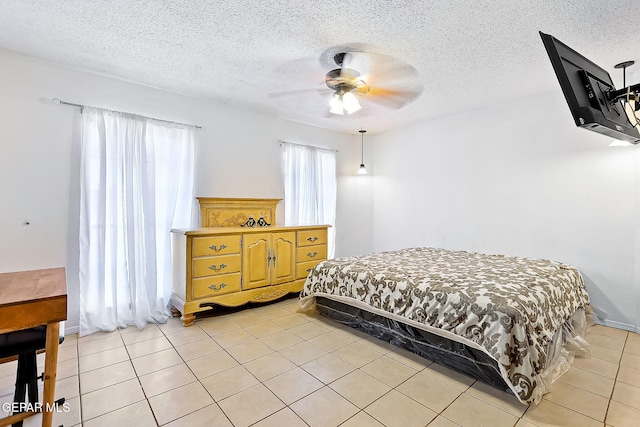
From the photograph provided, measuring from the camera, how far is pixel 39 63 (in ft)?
8.93

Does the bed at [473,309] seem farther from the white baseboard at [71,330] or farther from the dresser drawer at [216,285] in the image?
the white baseboard at [71,330]

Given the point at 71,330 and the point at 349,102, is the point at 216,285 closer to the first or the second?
the point at 71,330

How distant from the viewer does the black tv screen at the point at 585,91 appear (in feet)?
6.13

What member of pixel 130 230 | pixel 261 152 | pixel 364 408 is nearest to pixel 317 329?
pixel 364 408

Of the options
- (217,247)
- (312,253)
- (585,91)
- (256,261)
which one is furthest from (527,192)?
(217,247)

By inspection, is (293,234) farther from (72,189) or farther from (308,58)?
(72,189)

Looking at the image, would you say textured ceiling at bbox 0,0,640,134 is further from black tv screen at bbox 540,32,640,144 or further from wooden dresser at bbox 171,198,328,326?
wooden dresser at bbox 171,198,328,326

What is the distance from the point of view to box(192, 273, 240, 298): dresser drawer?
3.05 meters

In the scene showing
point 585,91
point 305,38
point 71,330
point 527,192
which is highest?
point 305,38

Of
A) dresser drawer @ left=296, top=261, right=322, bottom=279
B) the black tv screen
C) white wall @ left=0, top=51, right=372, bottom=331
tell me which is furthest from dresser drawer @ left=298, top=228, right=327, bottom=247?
the black tv screen

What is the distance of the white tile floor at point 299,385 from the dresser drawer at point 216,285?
41cm

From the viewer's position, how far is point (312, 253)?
13.2ft

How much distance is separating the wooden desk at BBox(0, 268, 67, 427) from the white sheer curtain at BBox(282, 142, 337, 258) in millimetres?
3023

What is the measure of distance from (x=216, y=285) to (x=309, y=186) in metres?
2.09
